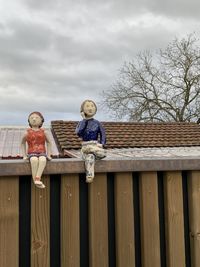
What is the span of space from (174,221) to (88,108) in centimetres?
87

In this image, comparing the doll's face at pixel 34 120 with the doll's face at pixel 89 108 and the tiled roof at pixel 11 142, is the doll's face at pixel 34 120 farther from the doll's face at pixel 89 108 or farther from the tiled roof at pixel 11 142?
the tiled roof at pixel 11 142

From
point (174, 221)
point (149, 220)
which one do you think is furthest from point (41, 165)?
point (174, 221)

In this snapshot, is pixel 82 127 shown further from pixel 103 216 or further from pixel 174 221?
pixel 174 221

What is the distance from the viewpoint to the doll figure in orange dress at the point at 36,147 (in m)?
1.57

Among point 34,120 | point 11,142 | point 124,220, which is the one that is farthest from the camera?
point 11,142

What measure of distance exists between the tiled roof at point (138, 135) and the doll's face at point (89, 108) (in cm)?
694

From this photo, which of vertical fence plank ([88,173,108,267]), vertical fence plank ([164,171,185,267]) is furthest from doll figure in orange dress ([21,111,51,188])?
vertical fence plank ([164,171,185,267])

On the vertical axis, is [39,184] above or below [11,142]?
below

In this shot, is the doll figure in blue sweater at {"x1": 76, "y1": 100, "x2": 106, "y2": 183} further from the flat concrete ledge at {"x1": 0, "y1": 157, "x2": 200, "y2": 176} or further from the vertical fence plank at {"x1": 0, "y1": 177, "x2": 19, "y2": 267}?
the vertical fence plank at {"x1": 0, "y1": 177, "x2": 19, "y2": 267}

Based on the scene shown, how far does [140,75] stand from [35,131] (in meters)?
23.2

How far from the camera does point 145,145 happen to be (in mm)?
10039

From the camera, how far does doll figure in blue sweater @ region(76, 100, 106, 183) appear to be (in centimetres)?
166

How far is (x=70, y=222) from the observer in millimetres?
1688

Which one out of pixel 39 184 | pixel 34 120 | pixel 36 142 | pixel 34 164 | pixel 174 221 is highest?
pixel 34 120
